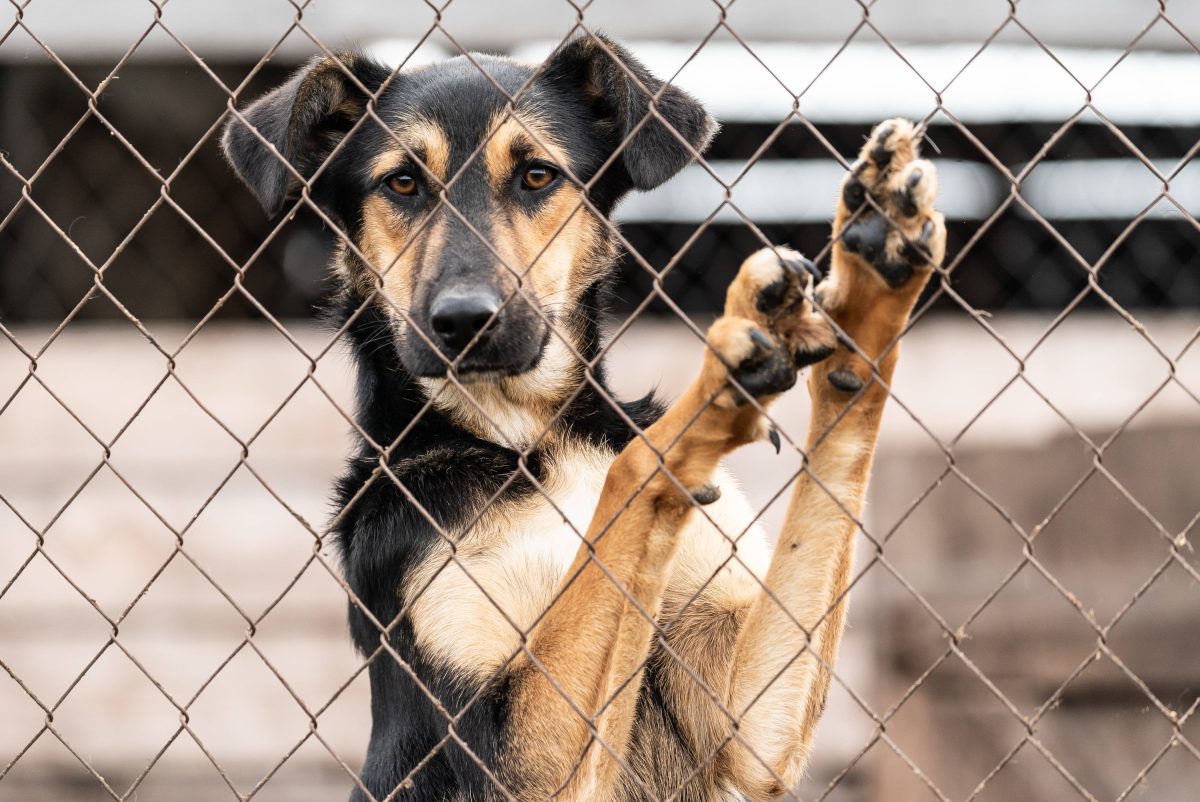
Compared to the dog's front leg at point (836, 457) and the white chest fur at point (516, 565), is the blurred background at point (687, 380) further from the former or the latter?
the dog's front leg at point (836, 457)

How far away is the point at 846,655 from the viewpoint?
6.08 m

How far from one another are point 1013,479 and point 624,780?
12.3 feet

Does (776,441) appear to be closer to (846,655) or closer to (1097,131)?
(846,655)

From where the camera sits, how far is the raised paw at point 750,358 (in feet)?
6.42

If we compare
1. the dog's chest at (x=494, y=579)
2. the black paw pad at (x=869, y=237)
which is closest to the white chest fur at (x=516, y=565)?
the dog's chest at (x=494, y=579)

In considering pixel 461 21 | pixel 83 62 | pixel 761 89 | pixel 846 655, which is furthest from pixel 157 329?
pixel 846 655

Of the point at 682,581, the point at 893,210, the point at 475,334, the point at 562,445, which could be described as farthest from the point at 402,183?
the point at 893,210

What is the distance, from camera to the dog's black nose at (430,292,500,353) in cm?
242

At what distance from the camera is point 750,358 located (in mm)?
1965

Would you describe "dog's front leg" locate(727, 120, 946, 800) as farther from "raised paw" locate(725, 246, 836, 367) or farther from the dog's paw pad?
the dog's paw pad

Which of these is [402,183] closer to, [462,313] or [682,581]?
[462,313]

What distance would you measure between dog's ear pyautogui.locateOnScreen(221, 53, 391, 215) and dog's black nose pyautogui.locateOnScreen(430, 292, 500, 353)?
42 cm

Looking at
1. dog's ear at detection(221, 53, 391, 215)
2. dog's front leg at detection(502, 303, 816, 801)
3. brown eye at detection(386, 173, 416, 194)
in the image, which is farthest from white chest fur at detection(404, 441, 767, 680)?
dog's ear at detection(221, 53, 391, 215)

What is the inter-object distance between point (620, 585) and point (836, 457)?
51 cm
